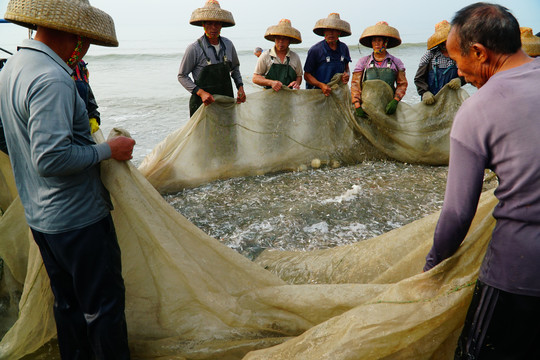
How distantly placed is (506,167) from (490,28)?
394 millimetres

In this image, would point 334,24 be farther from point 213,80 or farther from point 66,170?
point 66,170

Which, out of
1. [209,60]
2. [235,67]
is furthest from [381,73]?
[209,60]

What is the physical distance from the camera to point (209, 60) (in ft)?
14.5

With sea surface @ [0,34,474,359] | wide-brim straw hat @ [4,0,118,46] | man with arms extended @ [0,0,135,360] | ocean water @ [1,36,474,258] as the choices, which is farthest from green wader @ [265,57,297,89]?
wide-brim straw hat @ [4,0,118,46]

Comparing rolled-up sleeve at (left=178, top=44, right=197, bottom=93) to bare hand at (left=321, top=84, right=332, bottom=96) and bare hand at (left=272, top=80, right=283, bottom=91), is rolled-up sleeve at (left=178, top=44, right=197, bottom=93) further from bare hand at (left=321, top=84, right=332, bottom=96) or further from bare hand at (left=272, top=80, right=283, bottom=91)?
bare hand at (left=321, top=84, right=332, bottom=96)

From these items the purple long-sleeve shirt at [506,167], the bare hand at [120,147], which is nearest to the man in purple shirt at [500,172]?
the purple long-sleeve shirt at [506,167]

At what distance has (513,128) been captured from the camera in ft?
3.38

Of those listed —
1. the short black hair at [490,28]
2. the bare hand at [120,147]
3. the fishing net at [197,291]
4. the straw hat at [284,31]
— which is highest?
the straw hat at [284,31]

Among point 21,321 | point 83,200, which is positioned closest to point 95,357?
point 21,321

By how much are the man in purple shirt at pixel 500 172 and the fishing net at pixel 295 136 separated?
339 cm

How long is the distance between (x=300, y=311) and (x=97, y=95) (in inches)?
590

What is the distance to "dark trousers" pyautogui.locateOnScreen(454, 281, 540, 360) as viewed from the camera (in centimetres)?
114

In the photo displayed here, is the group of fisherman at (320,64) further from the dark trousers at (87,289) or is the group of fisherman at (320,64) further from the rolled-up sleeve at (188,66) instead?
the dark trousers at (87,289)

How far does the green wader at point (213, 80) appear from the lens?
4438 millimetres
